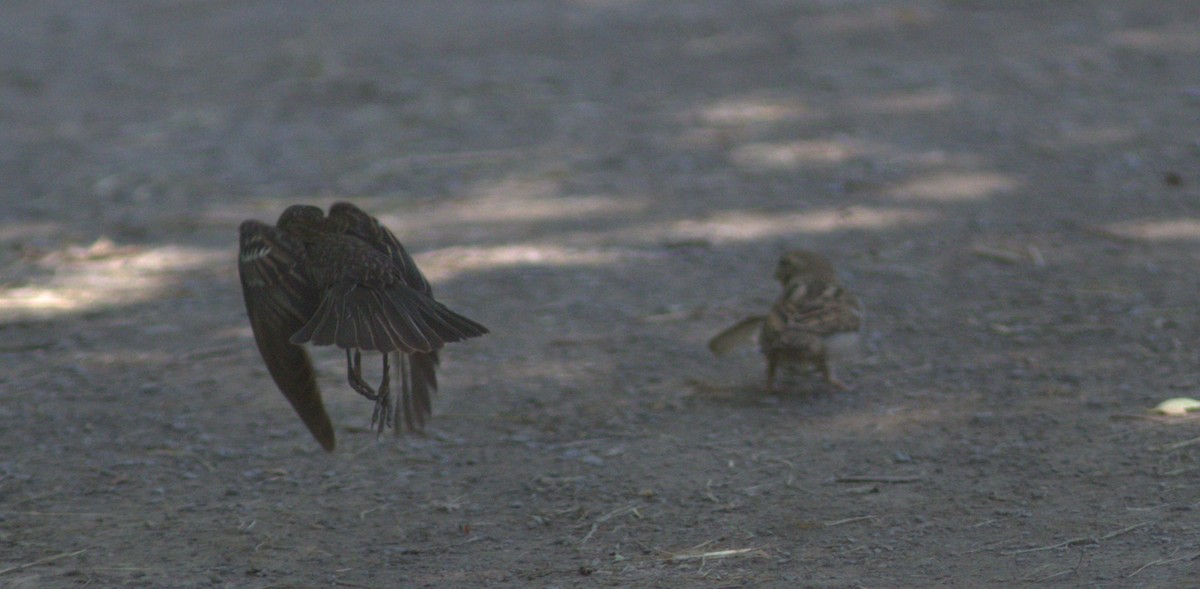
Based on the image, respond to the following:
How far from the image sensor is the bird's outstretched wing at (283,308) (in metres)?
5.49

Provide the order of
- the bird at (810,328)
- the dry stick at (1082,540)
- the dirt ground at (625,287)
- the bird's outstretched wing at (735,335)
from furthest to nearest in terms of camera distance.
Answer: the bird's outstretched wing at (735,335)
the bird at (810,328)
the dirt ground at (625,287)
the dry stick at (1082,540)

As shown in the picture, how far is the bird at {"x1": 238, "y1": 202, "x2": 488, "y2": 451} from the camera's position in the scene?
5.22 m

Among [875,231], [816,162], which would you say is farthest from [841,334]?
[816,162]

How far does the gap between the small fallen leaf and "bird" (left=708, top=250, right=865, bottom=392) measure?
4.37 ft

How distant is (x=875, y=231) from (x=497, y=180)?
2.69 m

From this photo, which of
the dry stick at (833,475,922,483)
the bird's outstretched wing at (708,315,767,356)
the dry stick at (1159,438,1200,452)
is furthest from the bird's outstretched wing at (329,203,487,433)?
the dry stick at (1159,438,1200,452)

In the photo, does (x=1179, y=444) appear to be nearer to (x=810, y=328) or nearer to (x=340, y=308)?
(x=810, y=328)

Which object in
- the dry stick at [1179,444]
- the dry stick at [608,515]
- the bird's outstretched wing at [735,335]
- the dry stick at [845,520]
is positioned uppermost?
the bird's outstretched wing at [735,335]

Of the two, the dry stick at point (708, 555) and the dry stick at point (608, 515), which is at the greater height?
the dry stick at point (608, 515)

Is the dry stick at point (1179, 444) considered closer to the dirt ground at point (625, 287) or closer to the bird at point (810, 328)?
the dirt ground at point (625, 287)

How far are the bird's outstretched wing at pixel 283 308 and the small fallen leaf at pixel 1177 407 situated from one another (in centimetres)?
337

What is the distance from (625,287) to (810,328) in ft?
5.76

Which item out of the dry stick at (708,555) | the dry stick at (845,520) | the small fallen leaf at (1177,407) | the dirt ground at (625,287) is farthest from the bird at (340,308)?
the small fallen leaf at (1177,407)

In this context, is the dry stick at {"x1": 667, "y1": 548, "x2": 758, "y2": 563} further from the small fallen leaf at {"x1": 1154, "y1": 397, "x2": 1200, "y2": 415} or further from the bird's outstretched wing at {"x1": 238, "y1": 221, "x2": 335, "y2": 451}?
the small fallen leaf at {"x1": 1154, "y1": 397, "x2": 1200, "y2": 415}
